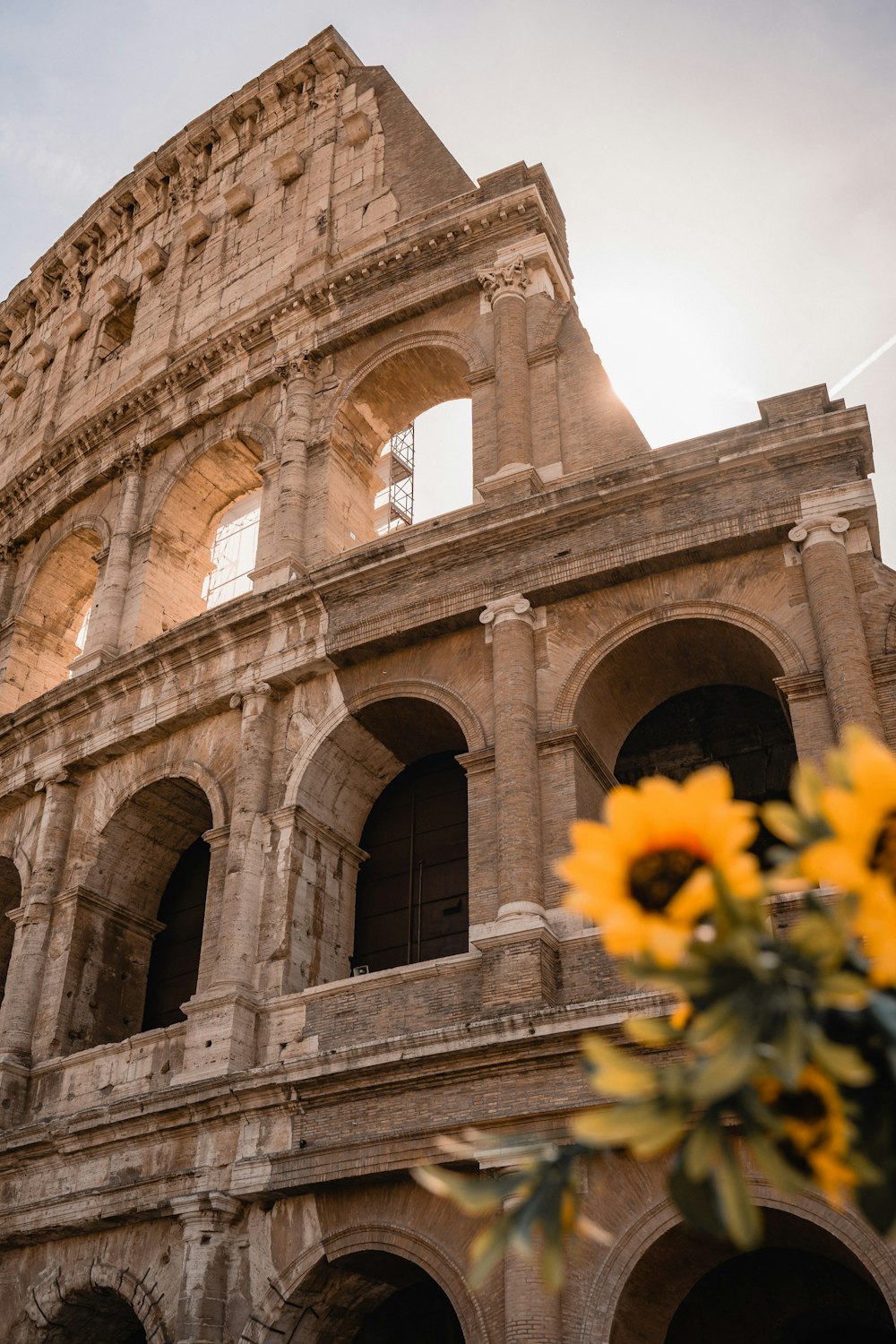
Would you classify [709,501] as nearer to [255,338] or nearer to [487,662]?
[487,662]

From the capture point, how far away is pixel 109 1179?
37.3 ft

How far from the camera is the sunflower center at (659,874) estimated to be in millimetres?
1966

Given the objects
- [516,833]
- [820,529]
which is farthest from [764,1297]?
[820,529]

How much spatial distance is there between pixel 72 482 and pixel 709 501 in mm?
10561

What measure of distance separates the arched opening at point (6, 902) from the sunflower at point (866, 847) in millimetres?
14985

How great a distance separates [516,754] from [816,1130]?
922cm

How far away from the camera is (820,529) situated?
36.2 feet

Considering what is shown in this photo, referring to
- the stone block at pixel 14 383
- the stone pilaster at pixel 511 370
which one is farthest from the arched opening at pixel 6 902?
the stone block at pixel 14 383

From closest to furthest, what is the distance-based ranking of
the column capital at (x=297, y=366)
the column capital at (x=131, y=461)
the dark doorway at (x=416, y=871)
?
the dark doorway at (x=416, y=871) → the column capital at (x=297, y=366) → the column capital at (x=131, y=461)

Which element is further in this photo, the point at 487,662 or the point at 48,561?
the point at 48,561

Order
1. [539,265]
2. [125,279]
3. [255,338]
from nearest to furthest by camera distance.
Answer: [539,265]
[255,338]
[125,279]

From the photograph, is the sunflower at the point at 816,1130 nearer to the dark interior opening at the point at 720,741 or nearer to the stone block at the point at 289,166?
the dark interior opening at the point at 720,741

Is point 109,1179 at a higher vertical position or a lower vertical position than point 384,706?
lower

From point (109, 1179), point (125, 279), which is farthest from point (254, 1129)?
point (125, 279)
